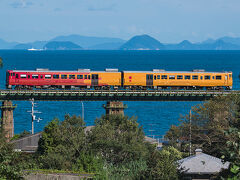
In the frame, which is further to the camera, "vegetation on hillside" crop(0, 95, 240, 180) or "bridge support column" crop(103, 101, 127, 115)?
"bridge support column" crop(103, 101, 127, 115)

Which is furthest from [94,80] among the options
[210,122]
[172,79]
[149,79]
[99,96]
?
[210,122]

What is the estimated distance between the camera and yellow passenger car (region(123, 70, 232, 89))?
3088 inches

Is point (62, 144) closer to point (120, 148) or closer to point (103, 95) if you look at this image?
point (120, 148)

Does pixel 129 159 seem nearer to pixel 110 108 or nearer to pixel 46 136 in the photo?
pixel 46 136

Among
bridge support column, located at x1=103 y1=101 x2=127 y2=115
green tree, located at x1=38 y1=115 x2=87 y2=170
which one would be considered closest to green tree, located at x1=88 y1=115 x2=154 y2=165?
green tree, located at x1=38 y1=115 x2=87 y2=170

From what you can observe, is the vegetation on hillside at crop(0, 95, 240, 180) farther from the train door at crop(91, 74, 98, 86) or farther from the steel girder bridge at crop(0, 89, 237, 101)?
the train door at crop(91, 74, 98, 86)

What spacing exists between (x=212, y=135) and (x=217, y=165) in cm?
1721

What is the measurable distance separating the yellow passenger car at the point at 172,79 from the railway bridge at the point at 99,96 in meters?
3.94

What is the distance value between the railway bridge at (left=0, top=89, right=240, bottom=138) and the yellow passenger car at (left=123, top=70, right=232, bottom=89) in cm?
394

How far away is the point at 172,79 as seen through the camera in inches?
3095

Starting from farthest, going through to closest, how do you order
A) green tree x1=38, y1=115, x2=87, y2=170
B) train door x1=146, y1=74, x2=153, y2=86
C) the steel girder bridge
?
1. train door x1=146, y1=74, x2=153, y2=86
2. the steel girder bridge
3. green tree x1=38, y1=115, x2=87, y2=170

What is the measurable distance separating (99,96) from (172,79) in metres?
12.1

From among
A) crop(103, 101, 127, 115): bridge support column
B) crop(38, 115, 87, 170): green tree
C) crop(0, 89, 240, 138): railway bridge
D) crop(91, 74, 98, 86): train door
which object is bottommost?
crop(38, 115, 87, 170): green tree

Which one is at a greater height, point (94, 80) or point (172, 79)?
point (172, 79)
